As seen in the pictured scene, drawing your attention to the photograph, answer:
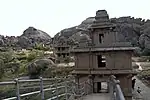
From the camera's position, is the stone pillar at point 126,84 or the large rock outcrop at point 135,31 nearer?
the stone pillar at point 126,84

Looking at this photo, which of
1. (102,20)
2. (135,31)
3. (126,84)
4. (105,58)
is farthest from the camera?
(135,31)

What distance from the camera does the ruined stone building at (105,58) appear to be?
17234 millimetres

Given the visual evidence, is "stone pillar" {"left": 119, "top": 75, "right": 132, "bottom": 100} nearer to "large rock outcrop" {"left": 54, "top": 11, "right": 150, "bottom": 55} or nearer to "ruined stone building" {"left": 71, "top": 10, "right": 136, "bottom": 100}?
"ruined stone building" {"left": 71, "top": 10, "right": 136, "bottom": 100}

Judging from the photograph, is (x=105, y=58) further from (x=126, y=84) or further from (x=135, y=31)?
(x=135, y=31)

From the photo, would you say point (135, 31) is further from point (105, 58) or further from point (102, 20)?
point (105, 58)

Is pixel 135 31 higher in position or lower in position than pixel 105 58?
higher

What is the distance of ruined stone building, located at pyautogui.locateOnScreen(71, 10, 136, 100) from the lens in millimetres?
17234

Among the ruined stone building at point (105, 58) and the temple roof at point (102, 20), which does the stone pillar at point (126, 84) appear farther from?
the temple roof at point (102, 20)

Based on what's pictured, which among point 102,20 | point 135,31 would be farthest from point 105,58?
point 135,31

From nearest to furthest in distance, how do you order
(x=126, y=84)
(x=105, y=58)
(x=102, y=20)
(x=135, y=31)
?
1. (x=126, y=84)
2. (x=105, y=58)
3. (x=102, y=20)
4. (x=135, y=31)

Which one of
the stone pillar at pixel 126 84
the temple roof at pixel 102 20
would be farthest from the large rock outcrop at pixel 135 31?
the stone pillar at pixel 126 84

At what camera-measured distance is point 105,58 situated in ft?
59.5

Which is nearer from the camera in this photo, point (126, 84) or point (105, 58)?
point (126, 84)

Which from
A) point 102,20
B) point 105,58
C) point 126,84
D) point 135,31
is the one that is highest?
point 135,31
